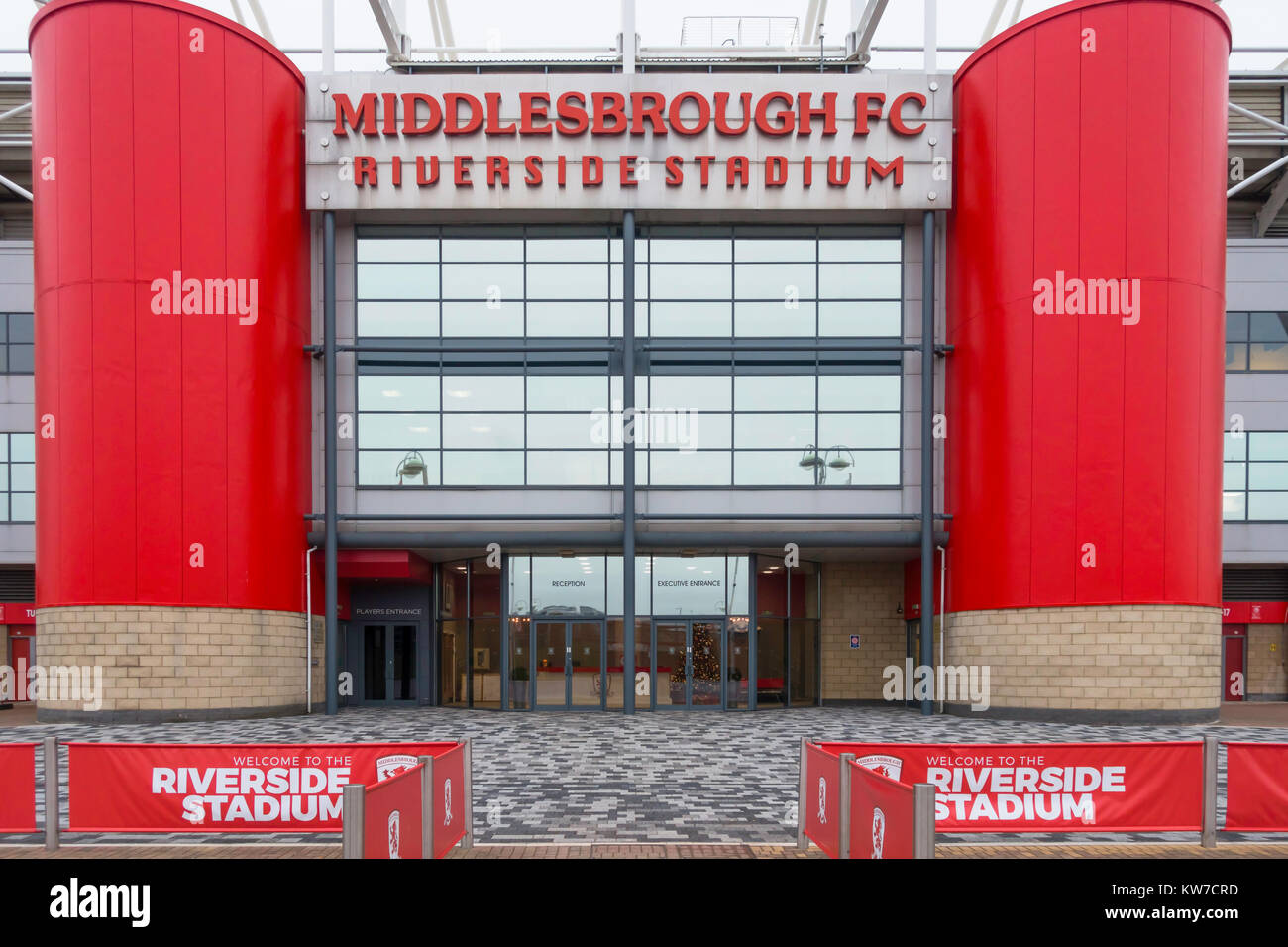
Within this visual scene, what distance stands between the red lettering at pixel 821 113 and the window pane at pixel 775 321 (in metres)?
4.07

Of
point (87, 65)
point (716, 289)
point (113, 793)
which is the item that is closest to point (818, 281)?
point (716, 289)

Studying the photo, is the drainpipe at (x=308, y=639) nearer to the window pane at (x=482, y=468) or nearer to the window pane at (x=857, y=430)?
the window pane at (x=482, y=468)


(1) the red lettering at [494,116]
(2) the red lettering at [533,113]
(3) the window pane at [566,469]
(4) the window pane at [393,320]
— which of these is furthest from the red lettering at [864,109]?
(4) the window pane at [393,320]

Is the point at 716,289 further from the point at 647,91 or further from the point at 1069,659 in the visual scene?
the point at 1069,659

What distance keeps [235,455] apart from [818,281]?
1423 cm

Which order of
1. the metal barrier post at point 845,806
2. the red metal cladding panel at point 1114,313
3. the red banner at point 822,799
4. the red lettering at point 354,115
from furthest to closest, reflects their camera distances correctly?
the red lettering at point 354,115, the red metal cladding panel at point 1114,313, the red banner at point 822,799, the metal barrier post at point 845,806

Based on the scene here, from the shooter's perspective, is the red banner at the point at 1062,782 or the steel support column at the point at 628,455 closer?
the red banner at the point at 1062,782

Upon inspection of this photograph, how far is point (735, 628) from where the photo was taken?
25531mm

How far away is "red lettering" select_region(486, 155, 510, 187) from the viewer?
24219mm

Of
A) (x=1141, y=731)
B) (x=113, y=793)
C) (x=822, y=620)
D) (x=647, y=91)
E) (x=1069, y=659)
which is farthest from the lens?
(x=822, y=620)

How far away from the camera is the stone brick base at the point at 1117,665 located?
2100 centimetres

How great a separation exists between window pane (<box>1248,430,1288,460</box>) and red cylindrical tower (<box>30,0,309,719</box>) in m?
26.8

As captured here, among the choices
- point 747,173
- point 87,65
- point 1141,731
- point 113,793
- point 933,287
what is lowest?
point 1141,731

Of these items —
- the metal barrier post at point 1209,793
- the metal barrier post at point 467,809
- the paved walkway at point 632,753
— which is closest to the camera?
the metal barrier post at point 1209,793
